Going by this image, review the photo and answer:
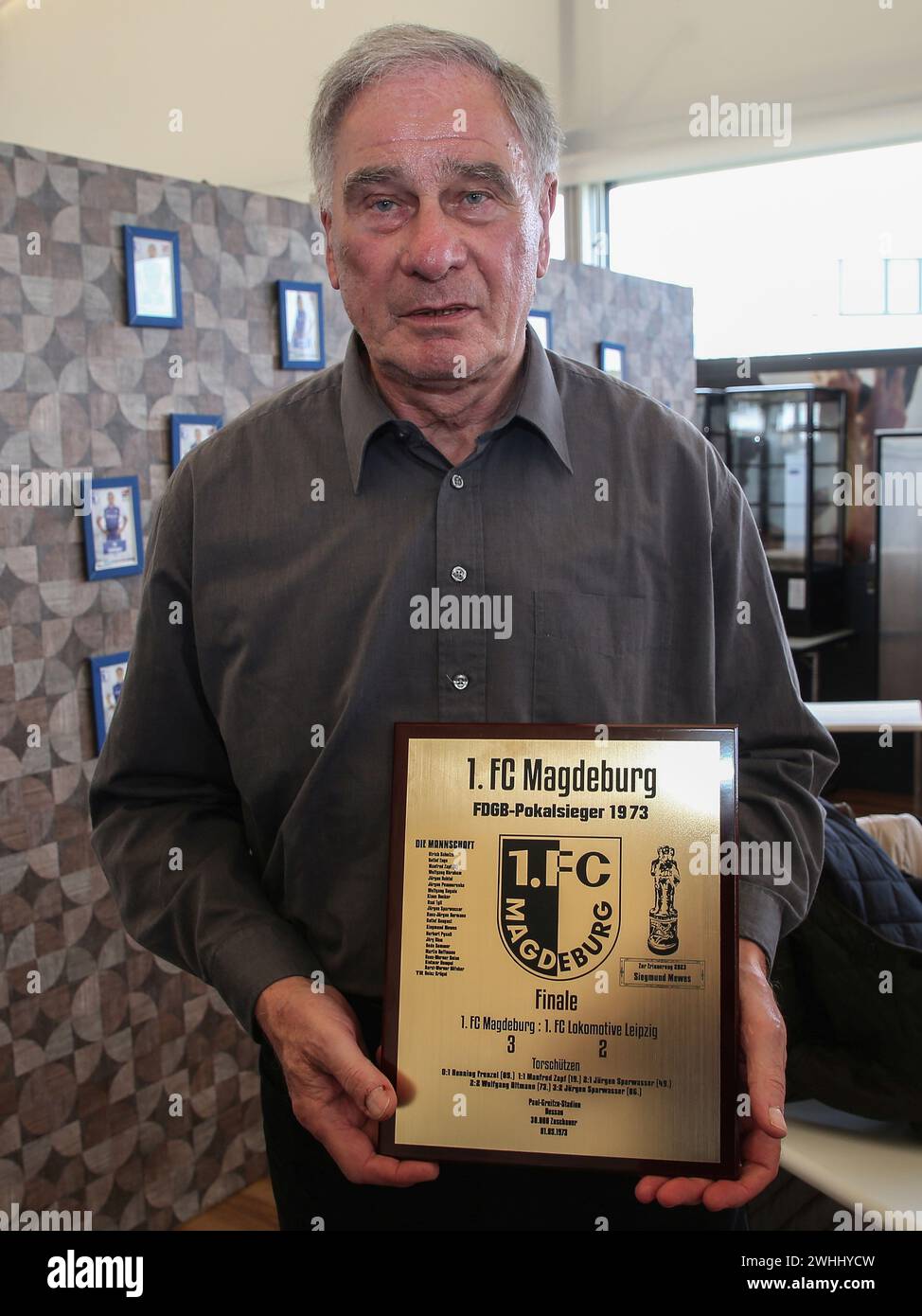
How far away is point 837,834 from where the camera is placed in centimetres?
216

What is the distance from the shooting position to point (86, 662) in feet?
8.93

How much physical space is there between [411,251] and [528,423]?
23 cm

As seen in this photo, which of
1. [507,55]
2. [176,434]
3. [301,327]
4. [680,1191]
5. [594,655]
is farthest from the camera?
[507,55]

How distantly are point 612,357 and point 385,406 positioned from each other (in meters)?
3.66

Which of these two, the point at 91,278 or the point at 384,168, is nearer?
the point at 384,168

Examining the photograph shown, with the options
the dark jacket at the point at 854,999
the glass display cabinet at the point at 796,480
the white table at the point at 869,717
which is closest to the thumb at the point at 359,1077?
the dark jacket at the point at 854,999

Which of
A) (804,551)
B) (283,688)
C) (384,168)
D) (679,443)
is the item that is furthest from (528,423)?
(804,551)

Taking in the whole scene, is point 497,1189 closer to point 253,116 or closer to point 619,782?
point 619,782

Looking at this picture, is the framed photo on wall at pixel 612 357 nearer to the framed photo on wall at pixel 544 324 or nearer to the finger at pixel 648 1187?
the framed photo on wall at pixel 544 324

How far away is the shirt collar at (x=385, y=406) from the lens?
1309 mm

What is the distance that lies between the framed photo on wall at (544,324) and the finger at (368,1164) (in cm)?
357

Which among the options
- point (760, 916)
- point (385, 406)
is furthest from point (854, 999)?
point (385, 406)

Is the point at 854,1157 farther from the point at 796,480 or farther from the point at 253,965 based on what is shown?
the point at 796,480

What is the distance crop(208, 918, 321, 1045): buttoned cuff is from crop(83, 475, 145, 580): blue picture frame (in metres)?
1.67
